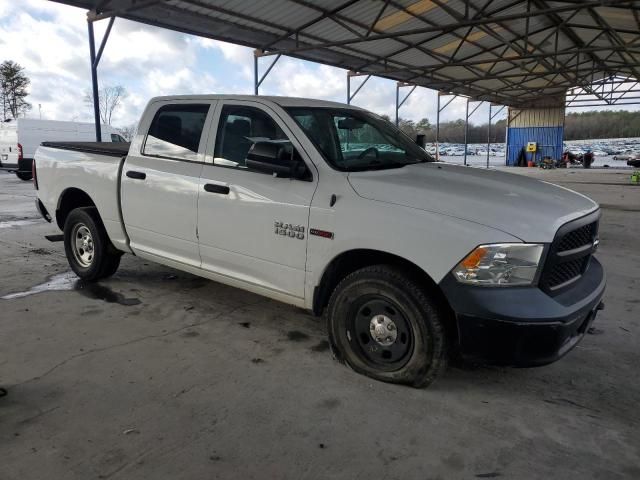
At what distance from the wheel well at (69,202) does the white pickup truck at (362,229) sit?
745mm

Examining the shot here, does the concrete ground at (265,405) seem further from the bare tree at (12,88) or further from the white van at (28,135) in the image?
the bare tree at (12,88)

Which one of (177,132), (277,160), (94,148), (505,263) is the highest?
(177,132)

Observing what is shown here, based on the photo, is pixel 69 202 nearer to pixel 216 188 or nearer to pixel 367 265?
pixel 216 188

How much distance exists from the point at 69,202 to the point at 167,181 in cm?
199

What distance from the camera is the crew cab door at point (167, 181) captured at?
4.13 m

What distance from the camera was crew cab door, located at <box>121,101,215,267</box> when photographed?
13.6ft

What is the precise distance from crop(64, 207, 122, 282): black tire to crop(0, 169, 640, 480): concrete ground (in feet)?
2.14

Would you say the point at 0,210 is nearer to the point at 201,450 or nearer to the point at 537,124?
the point at 201,450

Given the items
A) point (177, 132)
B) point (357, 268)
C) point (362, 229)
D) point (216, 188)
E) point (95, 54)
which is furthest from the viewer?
point (95, 54)

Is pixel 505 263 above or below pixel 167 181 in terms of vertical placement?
below

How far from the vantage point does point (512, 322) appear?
Answer: 2.66 meters

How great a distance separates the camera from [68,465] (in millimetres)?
2391

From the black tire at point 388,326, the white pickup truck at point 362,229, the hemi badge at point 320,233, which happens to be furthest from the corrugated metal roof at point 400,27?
the black tire at point 388,326

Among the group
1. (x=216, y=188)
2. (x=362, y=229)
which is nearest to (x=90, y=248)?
(x=216, y=188)
